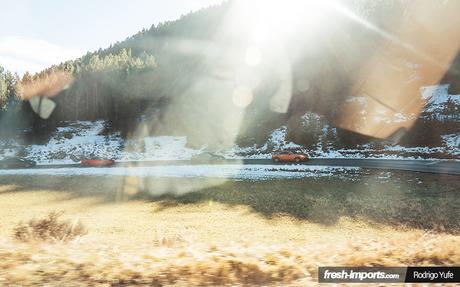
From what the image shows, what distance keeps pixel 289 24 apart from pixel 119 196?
60432mm

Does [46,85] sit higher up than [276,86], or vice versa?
[46,85]

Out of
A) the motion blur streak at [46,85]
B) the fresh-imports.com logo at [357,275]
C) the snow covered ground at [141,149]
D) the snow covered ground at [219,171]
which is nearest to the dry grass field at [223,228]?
the fresh-imports.com logo at [357,275]

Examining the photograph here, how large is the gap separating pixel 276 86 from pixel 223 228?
51.9 meters

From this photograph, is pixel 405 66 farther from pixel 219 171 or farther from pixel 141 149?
pixel 141 149

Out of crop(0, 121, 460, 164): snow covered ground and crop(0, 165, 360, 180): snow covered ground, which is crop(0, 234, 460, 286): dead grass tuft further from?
crop(0, 121, 460, 164): snow covered ground

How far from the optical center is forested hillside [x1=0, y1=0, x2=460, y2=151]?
169 feet

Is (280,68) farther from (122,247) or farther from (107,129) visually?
(122,247)

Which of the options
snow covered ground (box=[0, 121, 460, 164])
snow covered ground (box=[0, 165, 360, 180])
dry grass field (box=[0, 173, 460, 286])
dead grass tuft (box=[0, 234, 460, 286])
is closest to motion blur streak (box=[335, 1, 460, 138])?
snow covered ground (box=[0, 121, 460, 164])

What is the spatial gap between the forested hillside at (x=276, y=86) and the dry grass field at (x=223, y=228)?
2448cm

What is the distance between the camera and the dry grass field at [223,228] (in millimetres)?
4574

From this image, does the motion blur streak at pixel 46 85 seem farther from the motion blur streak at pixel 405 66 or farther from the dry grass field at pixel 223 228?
the motion blur streak at pixel 405 66

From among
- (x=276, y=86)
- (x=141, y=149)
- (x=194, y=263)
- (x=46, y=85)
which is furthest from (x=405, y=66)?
(x=46, y=85)

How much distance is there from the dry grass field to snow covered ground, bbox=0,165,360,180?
1959 millimetres

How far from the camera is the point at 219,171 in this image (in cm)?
3378
